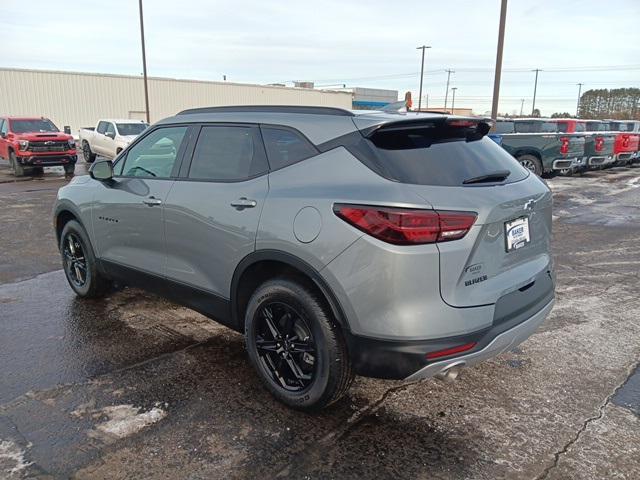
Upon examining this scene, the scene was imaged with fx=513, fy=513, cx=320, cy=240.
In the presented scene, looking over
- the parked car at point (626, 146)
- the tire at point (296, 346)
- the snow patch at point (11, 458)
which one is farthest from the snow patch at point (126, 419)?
the parked car at point (626, 146)

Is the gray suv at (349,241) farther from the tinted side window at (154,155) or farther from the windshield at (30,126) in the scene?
the windshield at (30,126)

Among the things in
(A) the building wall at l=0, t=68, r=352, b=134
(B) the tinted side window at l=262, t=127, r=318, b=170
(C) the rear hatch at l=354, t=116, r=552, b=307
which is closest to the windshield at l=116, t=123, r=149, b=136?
(A) the building wall at l=0, t=68, r=352, b=134

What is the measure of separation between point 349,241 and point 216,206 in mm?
1118

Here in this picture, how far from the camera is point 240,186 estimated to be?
3244 mm

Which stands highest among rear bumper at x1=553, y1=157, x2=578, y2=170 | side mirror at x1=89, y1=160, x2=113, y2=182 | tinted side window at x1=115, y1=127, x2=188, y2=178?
tinted side window at x1=115, y1=127, x2=188, y2=178

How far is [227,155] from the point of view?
11.4 feet

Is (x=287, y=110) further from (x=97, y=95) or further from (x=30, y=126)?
(x=97, y=95)

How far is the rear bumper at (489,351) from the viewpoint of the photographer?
2.58 metres

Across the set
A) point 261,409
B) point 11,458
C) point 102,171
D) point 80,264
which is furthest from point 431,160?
point 80,264

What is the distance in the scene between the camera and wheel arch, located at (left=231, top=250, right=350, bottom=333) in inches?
108

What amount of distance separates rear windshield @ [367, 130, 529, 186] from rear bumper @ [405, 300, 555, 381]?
0.84 meters

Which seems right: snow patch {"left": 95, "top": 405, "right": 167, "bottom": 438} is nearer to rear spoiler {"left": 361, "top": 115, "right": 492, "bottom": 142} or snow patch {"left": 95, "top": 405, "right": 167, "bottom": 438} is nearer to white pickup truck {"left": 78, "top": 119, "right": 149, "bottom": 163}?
rear spoiler {"left": 361, "top": 115, "right": 492, "bottom": 142}

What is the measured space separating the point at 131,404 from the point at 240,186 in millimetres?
1509

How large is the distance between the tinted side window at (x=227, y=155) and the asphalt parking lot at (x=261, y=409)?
1378mm
